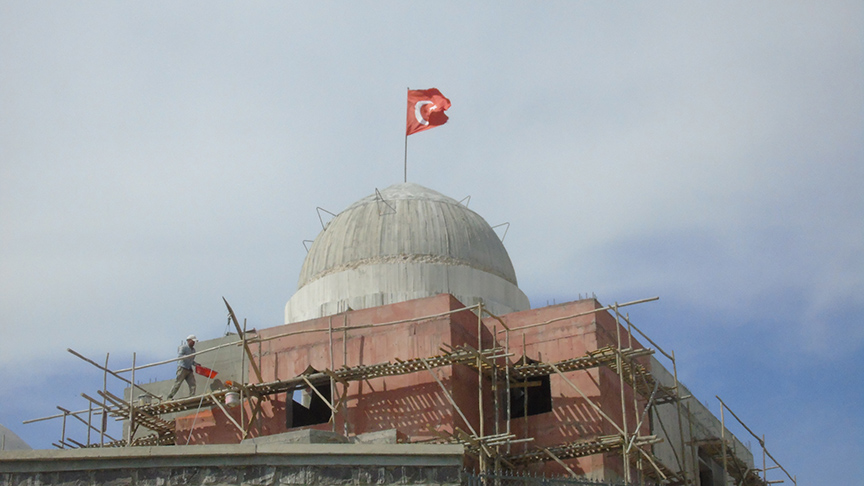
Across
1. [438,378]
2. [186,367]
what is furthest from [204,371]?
[438,378]

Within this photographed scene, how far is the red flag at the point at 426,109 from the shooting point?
28.4m

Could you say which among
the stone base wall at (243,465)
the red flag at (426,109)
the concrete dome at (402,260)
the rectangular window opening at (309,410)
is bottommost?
the stone base wall at (243,465)

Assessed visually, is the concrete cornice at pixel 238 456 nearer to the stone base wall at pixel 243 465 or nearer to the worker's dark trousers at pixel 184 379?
the stone base wall at pixel 243 465

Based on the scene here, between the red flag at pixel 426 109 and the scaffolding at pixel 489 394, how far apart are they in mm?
6226

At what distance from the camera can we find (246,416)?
2328 centimetres

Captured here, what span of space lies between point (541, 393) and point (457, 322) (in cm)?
248

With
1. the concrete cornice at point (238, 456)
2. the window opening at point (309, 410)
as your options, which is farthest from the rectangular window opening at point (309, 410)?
the concrete cornice at point (238, 456)

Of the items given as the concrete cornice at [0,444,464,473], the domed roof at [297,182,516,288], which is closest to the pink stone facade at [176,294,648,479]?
the domed roof at [297,182,516,288]

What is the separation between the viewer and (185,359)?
79.4 ft

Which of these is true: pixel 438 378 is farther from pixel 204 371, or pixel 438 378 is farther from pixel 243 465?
pixel 243 465

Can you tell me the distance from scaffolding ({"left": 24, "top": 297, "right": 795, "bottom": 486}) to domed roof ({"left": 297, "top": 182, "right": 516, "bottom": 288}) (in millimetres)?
2443

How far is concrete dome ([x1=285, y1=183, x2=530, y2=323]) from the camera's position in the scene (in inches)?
1002

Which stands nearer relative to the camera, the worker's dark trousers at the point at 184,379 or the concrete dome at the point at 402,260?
the worker's dark trousers at the point at 184,379

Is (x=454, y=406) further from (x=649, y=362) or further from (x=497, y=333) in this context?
(x=649, y=362)
